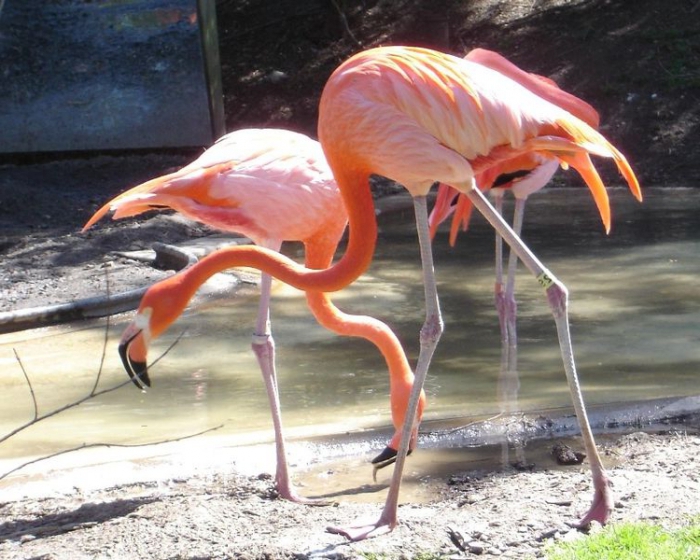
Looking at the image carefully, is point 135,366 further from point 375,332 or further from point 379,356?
point 379,356

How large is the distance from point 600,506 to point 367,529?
723mm

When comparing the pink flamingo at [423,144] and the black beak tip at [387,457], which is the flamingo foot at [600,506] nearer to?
the pink flamingo at [423,144]

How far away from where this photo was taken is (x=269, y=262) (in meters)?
3.57

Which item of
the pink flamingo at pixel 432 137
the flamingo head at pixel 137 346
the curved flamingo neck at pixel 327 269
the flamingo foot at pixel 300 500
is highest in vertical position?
the pink flamingo at pixel 432 137

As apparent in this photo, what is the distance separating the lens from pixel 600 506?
10.9ft

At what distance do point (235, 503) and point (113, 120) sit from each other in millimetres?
8048

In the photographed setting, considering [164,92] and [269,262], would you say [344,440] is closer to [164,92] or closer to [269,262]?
[269,262]

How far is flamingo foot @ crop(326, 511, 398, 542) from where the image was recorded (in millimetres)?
3289

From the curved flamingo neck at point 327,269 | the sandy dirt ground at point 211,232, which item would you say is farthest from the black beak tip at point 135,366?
the sandy dirt ground at point 211,232

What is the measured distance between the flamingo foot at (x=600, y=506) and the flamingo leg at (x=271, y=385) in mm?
1035

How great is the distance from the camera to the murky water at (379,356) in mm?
4750

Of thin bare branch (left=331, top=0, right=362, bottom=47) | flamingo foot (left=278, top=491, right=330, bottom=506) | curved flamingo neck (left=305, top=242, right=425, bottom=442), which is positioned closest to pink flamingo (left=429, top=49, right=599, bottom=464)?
curved flamingo neck (left=305, top=242, right=425, bottom=442)

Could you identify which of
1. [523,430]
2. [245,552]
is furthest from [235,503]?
[523,430]

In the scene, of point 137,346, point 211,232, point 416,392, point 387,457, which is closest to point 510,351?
point 387,457
